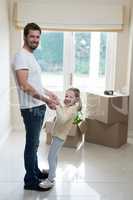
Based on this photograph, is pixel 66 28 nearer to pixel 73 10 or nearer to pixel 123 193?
pixel 73 10

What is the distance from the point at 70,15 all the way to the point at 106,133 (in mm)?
1719

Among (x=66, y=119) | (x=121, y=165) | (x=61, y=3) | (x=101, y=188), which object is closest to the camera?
(x=66, y=119)

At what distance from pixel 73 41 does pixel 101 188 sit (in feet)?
7.59

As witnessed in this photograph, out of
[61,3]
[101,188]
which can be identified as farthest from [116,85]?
[101,188]

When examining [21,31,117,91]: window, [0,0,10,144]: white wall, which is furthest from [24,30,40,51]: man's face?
[21,31,117,91]: window

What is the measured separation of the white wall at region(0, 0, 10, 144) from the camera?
11.7 feet

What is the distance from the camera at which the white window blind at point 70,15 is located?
3900mm

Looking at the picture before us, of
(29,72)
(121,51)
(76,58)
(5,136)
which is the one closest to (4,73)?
Answer: (5,136)

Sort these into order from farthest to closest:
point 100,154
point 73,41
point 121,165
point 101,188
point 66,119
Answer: point 73,41, point 100,154, point 121,165, point 101,188, point 66,119

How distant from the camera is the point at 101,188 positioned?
2617 millimetres

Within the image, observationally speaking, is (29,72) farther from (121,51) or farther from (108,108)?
(121,51)

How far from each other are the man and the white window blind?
5.79 feet

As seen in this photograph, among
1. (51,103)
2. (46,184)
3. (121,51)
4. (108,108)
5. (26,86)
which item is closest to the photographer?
(26,86)

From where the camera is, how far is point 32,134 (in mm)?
2383
